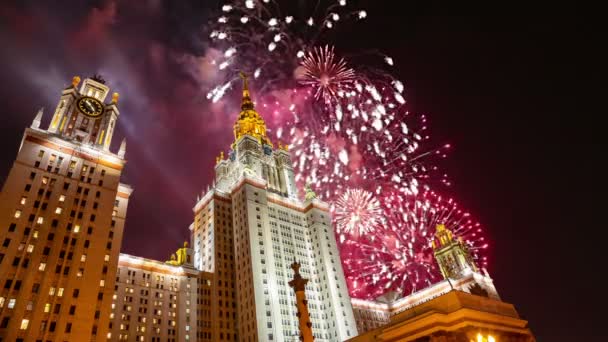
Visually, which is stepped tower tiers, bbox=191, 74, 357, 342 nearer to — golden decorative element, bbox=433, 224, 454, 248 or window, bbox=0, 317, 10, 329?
window, bbox=0, 317, 10, 329

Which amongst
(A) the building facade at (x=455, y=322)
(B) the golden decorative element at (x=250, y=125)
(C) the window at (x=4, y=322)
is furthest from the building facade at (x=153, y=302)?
(B) the golden decorative element at (x=250, y=125)

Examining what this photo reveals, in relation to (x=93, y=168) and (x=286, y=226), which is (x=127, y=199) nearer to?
(x=93, y=168)

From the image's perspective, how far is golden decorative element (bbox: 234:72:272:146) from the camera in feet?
398

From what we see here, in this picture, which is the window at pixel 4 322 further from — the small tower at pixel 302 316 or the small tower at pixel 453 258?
the small tower at pixel 453 258

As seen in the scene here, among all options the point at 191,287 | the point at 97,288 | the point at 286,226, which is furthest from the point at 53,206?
the point at 286,226

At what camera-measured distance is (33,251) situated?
50156 mm

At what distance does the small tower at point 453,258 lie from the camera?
11712 cm

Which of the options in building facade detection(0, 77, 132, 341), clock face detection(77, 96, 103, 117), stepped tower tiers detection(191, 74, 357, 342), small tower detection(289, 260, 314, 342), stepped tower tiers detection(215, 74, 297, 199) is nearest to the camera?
small tower detection(289, 260, 314, 342)

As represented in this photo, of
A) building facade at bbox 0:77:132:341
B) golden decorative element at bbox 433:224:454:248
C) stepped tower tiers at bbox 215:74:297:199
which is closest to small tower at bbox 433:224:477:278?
golden decorative element at bbox 433:224:454:248

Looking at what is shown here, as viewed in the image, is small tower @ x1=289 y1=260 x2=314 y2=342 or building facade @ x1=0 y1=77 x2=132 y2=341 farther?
building facade @ x1=0 y1=77 x2=132 y2=341

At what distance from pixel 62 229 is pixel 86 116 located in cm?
2515

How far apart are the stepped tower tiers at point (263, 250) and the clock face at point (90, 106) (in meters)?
37.5

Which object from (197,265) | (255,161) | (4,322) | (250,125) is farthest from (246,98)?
(4,322)

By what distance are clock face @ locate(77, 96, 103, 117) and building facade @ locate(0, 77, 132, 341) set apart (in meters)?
0.39
